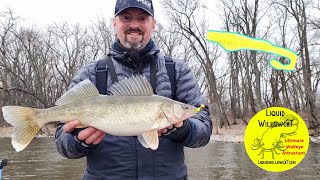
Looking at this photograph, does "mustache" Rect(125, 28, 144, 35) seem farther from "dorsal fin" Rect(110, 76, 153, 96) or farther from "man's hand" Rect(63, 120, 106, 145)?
"man's hand" Rect(63, 120, 106, 145)

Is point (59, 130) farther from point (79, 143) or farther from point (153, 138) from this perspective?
point (153, 138)

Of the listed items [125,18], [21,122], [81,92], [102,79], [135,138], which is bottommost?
[135,138]

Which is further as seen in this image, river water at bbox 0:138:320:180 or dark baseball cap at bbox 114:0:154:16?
river water at bbox 0:138:320:180

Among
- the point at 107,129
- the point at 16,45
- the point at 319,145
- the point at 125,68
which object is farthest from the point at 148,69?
the point at 16,45

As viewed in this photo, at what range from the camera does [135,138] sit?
114 inches

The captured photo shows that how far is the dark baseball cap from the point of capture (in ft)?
10.0

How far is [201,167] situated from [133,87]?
38.1ft

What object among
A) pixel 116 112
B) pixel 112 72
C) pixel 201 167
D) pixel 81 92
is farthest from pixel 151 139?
pixel 201 167

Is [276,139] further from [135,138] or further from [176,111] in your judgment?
[176,111]

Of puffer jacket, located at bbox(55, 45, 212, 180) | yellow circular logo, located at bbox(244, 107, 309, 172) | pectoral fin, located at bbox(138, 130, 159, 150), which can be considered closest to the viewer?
pectoral fin, located at bbox(138, 130, 159, 150)

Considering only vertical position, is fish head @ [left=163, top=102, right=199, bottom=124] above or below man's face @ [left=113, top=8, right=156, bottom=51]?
below

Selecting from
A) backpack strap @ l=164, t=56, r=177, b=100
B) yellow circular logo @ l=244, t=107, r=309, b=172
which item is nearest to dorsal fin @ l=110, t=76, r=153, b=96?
backpack strap @ l=164, t=56, r=177, b=100

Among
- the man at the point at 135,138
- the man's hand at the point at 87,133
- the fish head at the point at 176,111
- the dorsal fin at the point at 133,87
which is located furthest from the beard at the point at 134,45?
the man's hand at the point at 87,133

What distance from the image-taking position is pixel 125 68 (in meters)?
3.12
